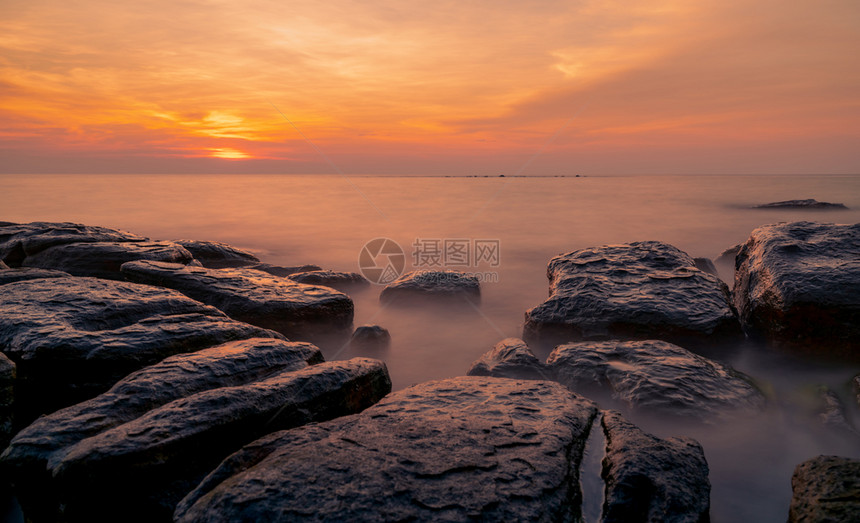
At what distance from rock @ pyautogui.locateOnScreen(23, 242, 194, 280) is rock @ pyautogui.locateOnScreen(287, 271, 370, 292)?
1942mm

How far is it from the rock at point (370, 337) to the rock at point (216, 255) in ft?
19.2

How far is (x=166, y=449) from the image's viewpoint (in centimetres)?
220

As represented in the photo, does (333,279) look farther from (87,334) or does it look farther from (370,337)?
(87,334)

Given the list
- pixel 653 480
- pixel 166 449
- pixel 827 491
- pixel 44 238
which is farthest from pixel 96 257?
pixel 827 491

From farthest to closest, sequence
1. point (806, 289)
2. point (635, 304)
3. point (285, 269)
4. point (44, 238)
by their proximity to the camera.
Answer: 1. point (285, 269)
2. point (44, 238)
3. point (635, 304)
4. point (806, 289)

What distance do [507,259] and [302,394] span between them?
9848 millimetres

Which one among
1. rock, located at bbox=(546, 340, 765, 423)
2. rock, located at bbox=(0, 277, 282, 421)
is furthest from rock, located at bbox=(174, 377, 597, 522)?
rock, located at bbox=(0, 277, 282, 421)

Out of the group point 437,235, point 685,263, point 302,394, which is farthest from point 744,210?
point 302,394

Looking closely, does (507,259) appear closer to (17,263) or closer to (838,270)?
(838,270)

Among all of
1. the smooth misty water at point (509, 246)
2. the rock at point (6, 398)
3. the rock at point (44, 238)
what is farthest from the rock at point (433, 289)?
the rock at point (6, 398)

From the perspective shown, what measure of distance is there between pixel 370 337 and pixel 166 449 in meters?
3.52

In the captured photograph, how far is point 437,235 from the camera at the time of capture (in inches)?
683

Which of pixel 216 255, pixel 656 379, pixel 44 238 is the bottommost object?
pixel 656 379

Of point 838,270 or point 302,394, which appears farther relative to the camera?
point 838,270
